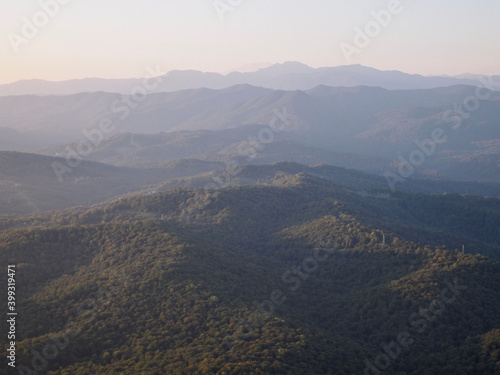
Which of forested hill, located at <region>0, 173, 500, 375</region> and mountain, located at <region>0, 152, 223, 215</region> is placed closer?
forested hill, located at <region>0, 173, 500, 375</region>

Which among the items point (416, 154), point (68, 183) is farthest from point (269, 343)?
point (416, 154)

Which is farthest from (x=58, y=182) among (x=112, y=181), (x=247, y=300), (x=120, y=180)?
(x=247, y=300)

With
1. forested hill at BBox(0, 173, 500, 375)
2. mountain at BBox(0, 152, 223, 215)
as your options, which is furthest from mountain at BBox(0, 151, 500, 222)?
forested hill at BBox(0, 173, 500, 375)

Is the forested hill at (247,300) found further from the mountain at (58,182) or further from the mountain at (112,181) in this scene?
the mountain at (112,181)

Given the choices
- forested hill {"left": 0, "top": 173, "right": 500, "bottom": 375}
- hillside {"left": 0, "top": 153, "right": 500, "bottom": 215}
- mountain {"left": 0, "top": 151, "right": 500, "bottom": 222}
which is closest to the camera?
forested hill {"left": 0, "top": 173, "right": 500, "bottom": 375}

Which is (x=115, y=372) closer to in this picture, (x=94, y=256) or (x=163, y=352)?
(x=163, y=352)

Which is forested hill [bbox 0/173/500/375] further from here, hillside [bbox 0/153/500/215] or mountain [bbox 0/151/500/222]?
hillside [bbox 0/153/500/215]

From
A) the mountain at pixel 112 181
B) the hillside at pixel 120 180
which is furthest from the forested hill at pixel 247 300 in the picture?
the hillside at pixel 120 180

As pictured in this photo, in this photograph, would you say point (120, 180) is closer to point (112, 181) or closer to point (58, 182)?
point (112, 181)

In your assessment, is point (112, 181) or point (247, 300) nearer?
point (247, 300)

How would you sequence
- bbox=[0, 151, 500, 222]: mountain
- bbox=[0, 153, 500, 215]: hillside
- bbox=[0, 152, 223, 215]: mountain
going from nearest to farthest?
bbox=[0, 152, 223, 215]: mountain, bbox=[0, 151, 500, 222]: mountain, bbox=[0, 153, 500, 215]: hillside
